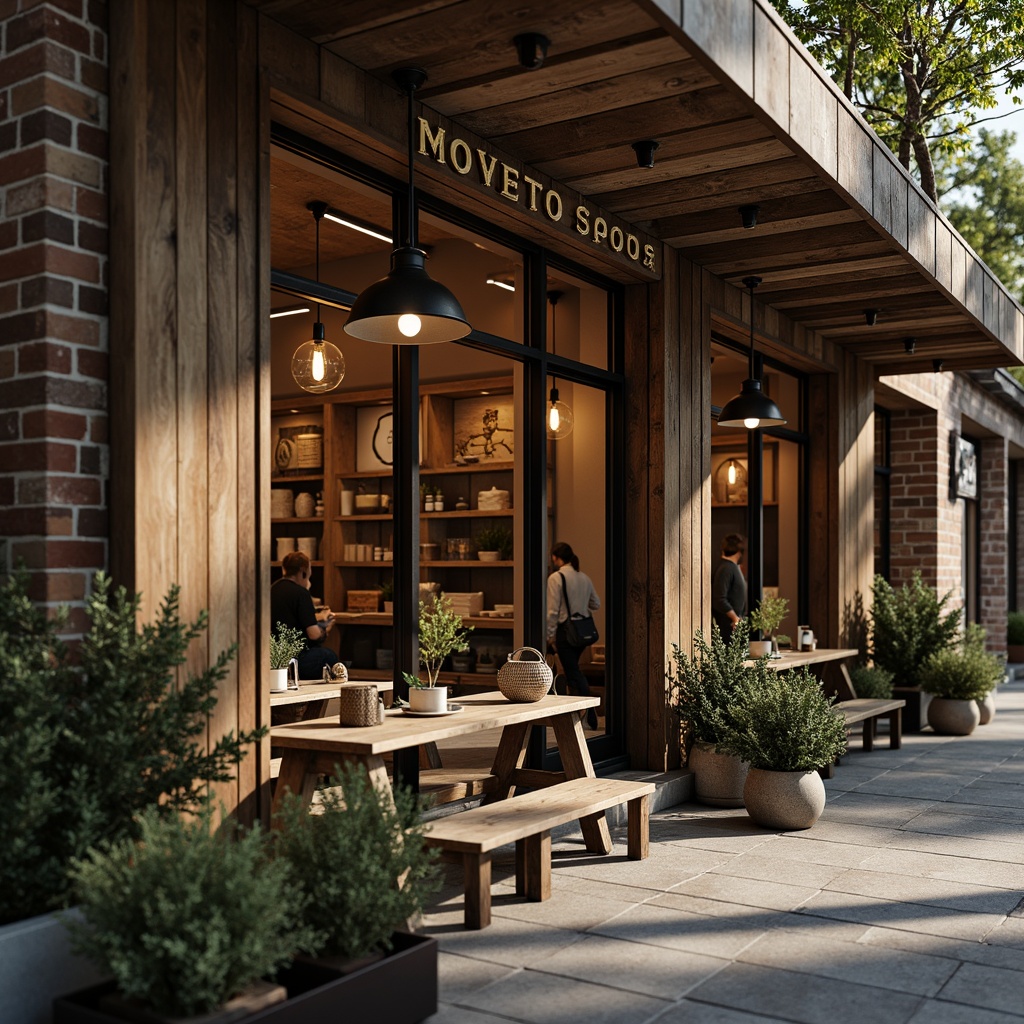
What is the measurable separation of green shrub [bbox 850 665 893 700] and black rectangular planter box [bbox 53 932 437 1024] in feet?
19.5

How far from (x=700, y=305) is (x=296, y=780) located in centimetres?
397

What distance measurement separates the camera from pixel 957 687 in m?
8.52

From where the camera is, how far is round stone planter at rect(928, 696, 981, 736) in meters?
8.52

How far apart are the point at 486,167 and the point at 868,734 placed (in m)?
4.80

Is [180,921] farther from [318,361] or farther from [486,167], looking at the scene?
[318,361]

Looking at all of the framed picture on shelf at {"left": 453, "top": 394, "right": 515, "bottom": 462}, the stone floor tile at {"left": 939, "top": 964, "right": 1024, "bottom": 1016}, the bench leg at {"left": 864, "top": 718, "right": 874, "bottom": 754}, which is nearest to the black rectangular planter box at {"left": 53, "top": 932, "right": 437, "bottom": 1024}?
the stone floor tile at {"left": 939, "top": 964, "right": 1024, "bottom": 1016}

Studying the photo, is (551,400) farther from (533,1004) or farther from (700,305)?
(533,1004)

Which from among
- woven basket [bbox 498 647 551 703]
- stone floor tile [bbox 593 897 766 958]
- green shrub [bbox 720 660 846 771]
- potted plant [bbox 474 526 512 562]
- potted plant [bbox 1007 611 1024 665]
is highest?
potted plant [bbox 474 526 512 562]

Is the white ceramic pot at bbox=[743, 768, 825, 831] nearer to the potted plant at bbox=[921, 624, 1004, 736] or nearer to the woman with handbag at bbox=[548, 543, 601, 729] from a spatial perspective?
the woman with handbag at bbox=[548, 543, 601, 729]

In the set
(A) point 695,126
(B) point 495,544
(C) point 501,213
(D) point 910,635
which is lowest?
(D) point 910,635

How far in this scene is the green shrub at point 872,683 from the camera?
8328 mm

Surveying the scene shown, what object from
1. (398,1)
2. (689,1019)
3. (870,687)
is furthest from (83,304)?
(870,687)

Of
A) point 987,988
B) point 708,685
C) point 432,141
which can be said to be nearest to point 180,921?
point 987,988

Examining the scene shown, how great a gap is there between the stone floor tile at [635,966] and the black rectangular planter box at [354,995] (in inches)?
22.1
